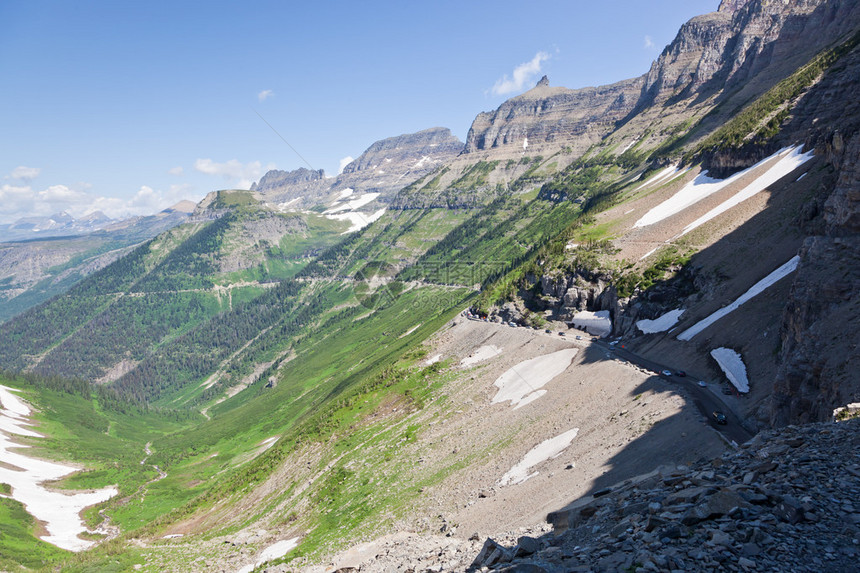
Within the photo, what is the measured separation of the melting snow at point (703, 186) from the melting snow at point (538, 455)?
8065 cm

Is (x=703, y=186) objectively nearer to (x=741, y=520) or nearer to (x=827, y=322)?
(x=827, y=322)

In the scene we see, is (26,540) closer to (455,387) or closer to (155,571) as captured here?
(155,571)

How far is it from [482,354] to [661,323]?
38.2 m

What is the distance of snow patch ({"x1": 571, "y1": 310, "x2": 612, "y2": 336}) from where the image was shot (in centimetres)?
9469

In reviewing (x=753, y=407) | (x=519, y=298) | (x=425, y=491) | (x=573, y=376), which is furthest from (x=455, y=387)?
(x=753, y=407)

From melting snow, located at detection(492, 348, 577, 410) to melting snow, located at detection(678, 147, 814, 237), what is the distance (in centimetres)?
4783

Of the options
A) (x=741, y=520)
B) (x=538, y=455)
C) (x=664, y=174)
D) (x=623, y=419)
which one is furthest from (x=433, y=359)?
(x=664, y=174)

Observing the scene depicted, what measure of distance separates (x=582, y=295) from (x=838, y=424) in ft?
276

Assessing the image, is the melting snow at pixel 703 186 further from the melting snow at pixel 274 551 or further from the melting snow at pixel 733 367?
the melting snow at pixel 274 551

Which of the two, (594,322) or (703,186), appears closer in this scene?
(594,322)

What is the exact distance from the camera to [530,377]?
80.8 meters

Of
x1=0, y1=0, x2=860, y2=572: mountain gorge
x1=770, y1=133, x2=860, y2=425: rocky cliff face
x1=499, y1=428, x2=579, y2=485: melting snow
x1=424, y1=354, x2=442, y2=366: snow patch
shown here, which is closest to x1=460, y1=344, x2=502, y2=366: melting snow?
x1=0, y1=0, x2=860, y2=572: mountain gorge

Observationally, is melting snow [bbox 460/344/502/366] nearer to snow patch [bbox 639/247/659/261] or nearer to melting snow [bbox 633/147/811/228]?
snow patch [bbox 639/247/659/261]

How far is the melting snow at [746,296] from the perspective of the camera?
6331 centimetres
